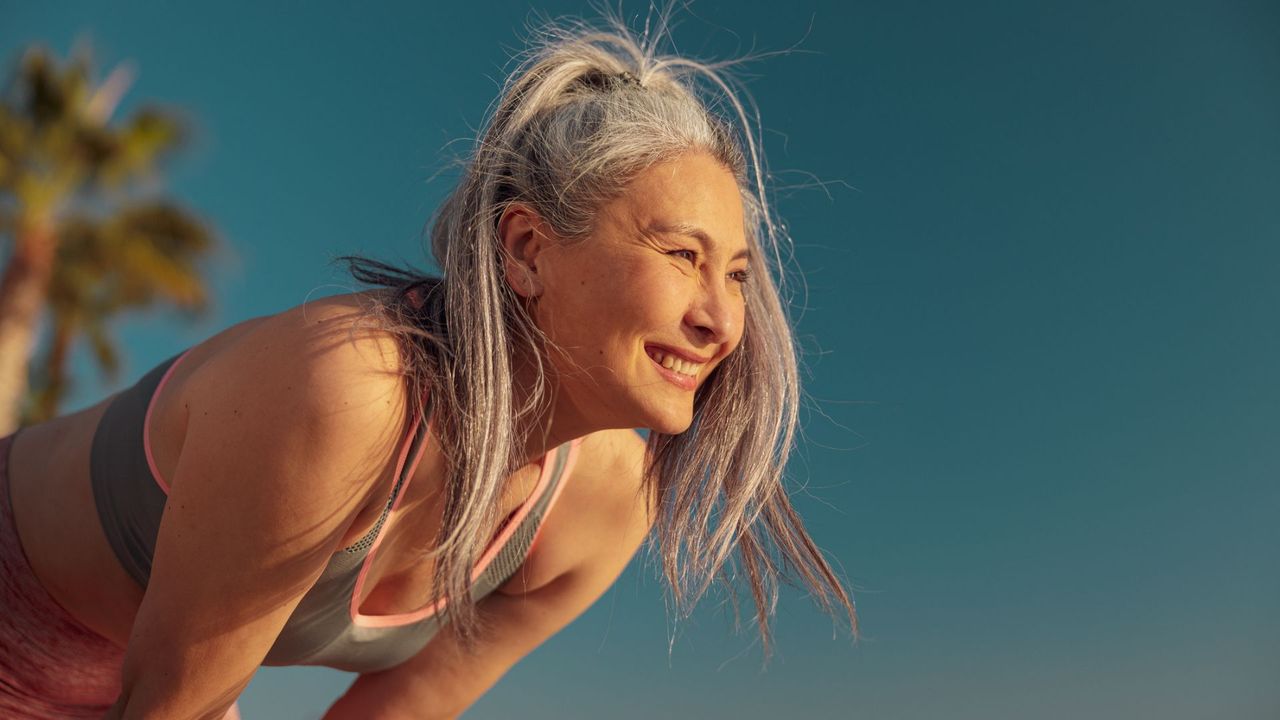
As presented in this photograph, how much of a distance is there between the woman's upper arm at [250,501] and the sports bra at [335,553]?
185 mm

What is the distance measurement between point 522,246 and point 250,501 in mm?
868

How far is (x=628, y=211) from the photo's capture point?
2.39 meters

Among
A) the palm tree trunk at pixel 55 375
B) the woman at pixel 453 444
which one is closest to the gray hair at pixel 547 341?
the woman at pixel 453 444

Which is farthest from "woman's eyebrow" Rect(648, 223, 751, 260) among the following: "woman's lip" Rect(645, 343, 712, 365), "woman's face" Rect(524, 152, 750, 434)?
"woman's lip" Rect(645, 343, 712, 365)

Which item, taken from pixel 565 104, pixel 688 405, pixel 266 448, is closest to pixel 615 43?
pixel 565 104

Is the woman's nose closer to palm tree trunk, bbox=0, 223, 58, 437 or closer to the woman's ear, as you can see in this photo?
the woman's ear

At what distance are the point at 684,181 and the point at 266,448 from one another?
1.11 metres

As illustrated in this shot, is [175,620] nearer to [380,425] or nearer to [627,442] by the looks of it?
[380,425]

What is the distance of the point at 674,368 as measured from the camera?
246 centimetres

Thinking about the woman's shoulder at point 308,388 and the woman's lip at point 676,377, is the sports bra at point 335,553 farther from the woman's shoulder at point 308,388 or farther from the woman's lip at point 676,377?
the woman's lip at point 676,377

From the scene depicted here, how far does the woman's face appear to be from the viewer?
2.34 metres

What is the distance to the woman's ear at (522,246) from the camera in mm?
2461

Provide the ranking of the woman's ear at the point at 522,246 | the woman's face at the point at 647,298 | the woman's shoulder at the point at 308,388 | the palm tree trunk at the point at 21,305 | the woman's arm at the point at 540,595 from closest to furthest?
the woman's shoulder at the point at 308,388 → the woman's face at the point at 647,298 → the woman's ear at the point at 522,246 → the woman's arm at the point at 540,595 → the palm tree trunk at the point at 21,305

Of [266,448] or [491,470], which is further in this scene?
[491,470]
